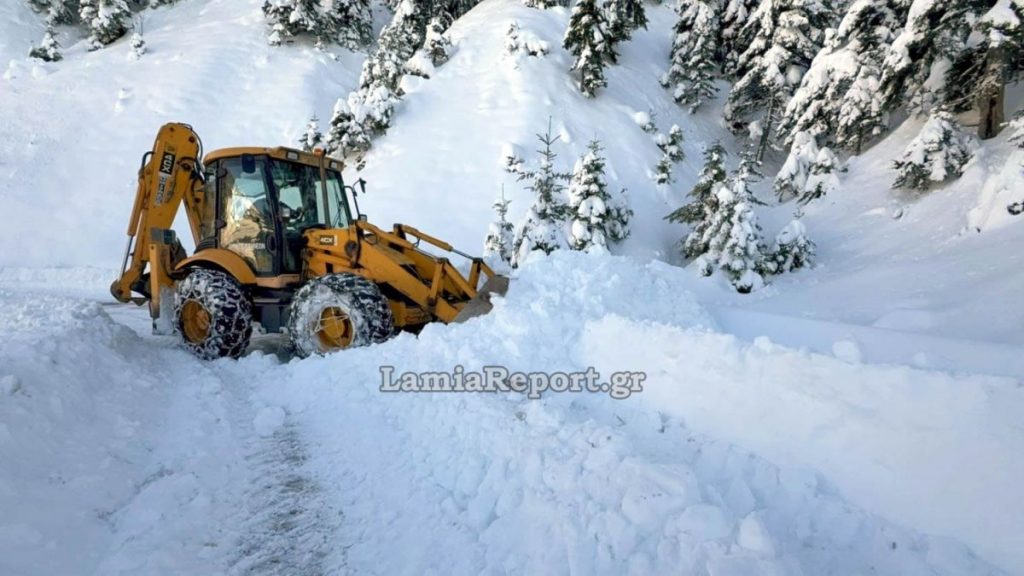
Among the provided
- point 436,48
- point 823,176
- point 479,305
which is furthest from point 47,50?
point 823,176

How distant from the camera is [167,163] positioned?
22.4ft

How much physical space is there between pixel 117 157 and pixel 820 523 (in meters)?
21.3

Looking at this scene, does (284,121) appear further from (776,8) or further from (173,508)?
(173,508)

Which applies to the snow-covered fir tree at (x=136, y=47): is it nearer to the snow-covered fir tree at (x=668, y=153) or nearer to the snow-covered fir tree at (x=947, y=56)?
the snow-covered fir tree at (x=668, y=153)

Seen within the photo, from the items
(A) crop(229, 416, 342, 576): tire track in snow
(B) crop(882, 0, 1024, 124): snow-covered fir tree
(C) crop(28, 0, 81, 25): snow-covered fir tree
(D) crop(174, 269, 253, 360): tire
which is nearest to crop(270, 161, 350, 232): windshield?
(D) crop(174, 269, 253, 360): tire

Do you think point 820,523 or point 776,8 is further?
point 776,8

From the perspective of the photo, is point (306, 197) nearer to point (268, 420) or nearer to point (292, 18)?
point (268, 420)

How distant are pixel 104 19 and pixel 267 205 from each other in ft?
78.1

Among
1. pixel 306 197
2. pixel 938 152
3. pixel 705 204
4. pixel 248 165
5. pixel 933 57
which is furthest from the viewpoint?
pixel 705 204

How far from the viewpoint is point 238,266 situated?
651cm

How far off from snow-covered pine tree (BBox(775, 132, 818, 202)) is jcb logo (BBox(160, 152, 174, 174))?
13.5 meters

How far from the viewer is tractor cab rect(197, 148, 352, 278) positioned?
21.1 feet

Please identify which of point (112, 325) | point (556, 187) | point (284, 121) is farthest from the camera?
point (284, 121)

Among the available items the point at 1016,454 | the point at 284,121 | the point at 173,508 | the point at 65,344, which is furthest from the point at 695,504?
the point at 284,121
